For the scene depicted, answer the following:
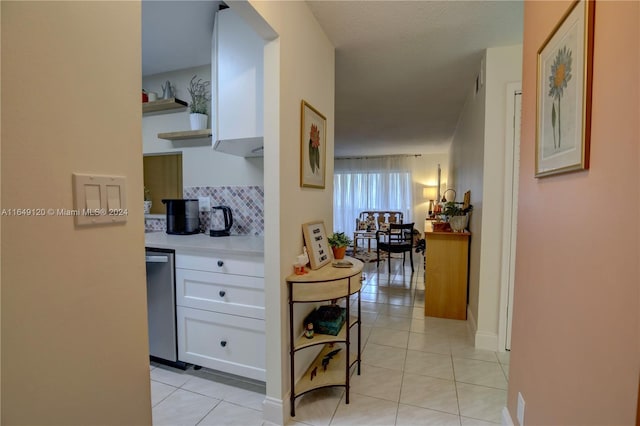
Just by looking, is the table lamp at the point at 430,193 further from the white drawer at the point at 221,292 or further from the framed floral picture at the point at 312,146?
the white drawer at the point at 221,292

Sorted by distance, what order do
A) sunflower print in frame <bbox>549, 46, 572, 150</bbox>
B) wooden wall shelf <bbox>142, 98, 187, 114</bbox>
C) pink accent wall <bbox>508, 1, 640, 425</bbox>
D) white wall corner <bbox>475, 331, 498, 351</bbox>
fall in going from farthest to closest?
wooden wall shelf <bbox>142, 98, 187, 114</bbox>, white wall corner <bbox>475, 331, 498, 351</bbox>, sunflower print in frame <bbox>549, 46, 572, 150</bbox>, pink accent wall <bbox>508, 1, 640, 425</bbox>

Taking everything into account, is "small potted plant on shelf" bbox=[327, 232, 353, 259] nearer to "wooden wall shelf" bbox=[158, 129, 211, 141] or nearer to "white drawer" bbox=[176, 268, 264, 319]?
"white drawer" bbox=[176, 268, 264, 319]

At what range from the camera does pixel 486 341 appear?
2.39 m

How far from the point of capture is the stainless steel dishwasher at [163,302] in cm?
199

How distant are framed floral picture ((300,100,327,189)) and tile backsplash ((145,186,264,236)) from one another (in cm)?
61

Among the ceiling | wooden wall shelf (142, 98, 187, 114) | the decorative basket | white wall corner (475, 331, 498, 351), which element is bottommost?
white wall corner (475, 331, 498, 351)

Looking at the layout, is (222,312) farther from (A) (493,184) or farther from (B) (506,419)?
(A) (493,184)

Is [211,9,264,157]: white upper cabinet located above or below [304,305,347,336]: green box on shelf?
above

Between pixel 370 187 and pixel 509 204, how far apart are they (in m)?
5.52

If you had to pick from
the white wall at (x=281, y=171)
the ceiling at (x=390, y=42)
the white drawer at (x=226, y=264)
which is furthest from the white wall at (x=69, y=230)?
the ceiling at (x=390, y=42)

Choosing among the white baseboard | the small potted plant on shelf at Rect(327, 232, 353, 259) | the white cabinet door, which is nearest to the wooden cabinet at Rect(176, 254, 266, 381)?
the small potted plant on shelf at Rect(327, 232, 353, 259)

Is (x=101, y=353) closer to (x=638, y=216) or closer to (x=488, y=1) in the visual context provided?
(x=638, y=216)

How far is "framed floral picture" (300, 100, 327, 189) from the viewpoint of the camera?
1.75m

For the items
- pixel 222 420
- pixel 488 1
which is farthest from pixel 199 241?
pixel 488 1
